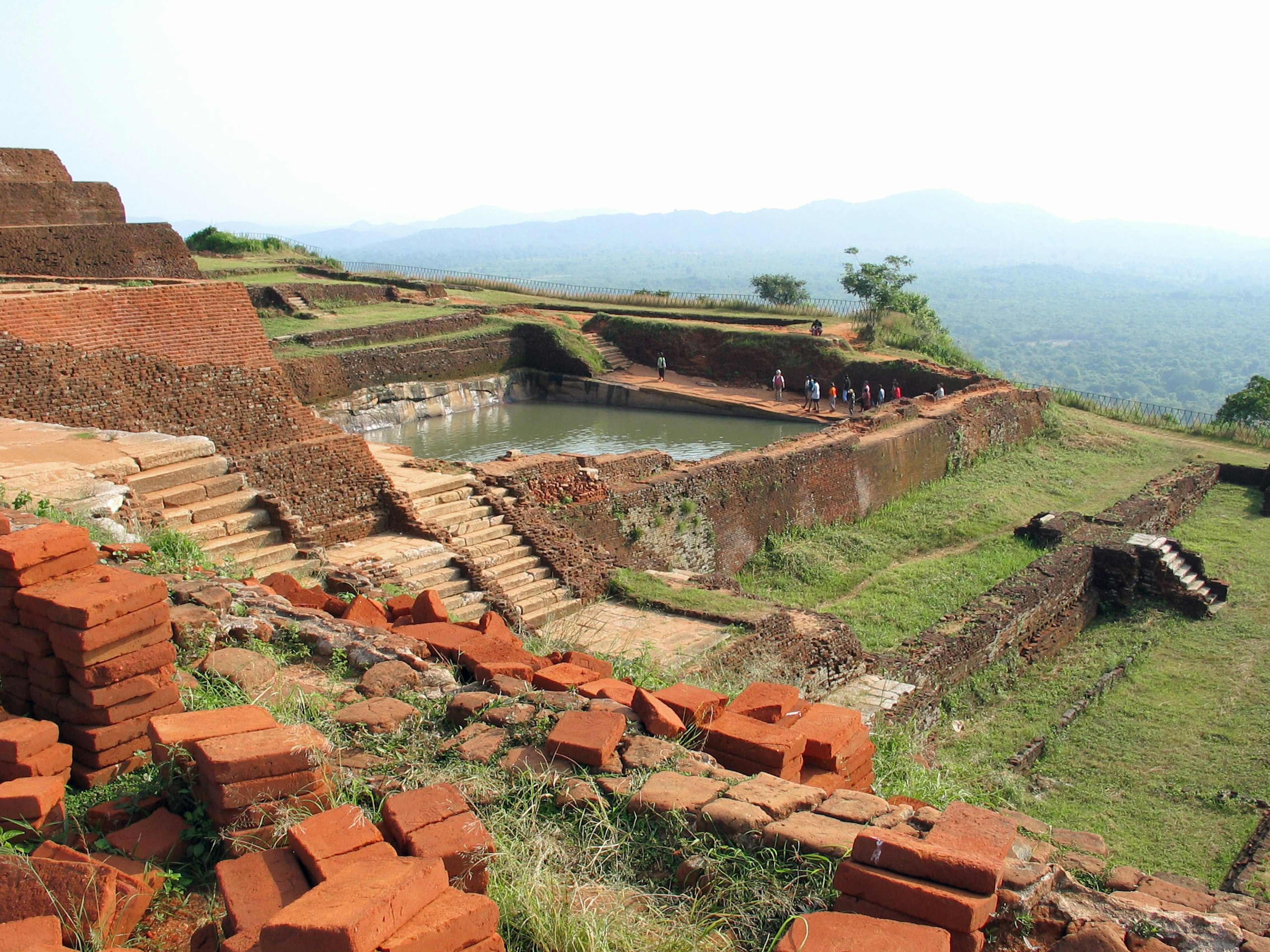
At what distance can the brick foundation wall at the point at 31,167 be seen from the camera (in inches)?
664

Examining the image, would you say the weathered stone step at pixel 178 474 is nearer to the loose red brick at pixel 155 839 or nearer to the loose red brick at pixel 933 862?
the loose red brick at pixel 155 839

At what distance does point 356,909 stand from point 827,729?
2.78 metres

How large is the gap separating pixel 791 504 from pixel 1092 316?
182351 mm

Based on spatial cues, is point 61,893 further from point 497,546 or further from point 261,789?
point 497,546

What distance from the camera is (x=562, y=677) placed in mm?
5320

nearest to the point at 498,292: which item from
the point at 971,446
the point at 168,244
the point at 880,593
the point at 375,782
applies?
the point at 168,244

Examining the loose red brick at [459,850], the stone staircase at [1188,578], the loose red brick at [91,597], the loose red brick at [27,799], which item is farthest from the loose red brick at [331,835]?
the stone staircase at [1188,578]

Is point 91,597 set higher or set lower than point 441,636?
higher

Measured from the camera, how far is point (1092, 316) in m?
175

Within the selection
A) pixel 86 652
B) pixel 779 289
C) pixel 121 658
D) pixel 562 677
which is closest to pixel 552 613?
pixel 562 677

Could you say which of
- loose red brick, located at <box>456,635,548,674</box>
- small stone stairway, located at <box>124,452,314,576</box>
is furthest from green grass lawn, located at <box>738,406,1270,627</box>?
small stone stairway, located at <box>124,452,314,576</box>

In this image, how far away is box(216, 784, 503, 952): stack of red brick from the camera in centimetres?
261

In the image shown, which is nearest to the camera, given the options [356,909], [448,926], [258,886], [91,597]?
[356,909]

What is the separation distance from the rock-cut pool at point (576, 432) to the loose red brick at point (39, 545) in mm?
14238
